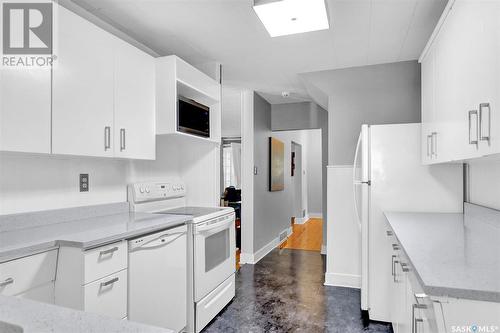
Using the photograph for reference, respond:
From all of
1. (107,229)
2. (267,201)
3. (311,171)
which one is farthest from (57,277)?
(311,171)

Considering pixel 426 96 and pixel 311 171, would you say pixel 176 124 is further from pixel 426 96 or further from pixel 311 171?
pixel 311 171

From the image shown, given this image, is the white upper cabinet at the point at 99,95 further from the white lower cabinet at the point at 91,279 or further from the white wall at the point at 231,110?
the white wall at the point at 231,110

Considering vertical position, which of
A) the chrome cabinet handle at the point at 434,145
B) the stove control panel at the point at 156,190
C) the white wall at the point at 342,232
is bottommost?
the white wall at the point at 342,232

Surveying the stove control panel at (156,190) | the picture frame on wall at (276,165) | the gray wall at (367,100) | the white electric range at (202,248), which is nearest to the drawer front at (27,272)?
the white electric range at (202,248)

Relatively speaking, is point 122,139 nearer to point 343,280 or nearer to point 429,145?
point 429,145

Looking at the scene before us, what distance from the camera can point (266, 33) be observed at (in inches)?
97.5

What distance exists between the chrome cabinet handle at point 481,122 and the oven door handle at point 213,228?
1771mm

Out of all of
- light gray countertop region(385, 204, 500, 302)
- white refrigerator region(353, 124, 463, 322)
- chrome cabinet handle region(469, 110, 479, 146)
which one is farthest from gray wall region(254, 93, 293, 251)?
chrome cabinet handle region(469, 110, 479, 146)

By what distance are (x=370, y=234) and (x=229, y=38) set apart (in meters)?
2.00

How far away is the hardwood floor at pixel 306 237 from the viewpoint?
496cm

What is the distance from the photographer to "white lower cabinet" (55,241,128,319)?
1.45 m

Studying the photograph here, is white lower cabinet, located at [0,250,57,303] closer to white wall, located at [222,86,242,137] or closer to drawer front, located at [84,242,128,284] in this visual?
drawer front, located at [84,242,128,284]

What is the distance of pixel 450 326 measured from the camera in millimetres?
869

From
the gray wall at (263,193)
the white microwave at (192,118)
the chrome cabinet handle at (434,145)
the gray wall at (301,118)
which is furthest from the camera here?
the gray wall at (301,118)
